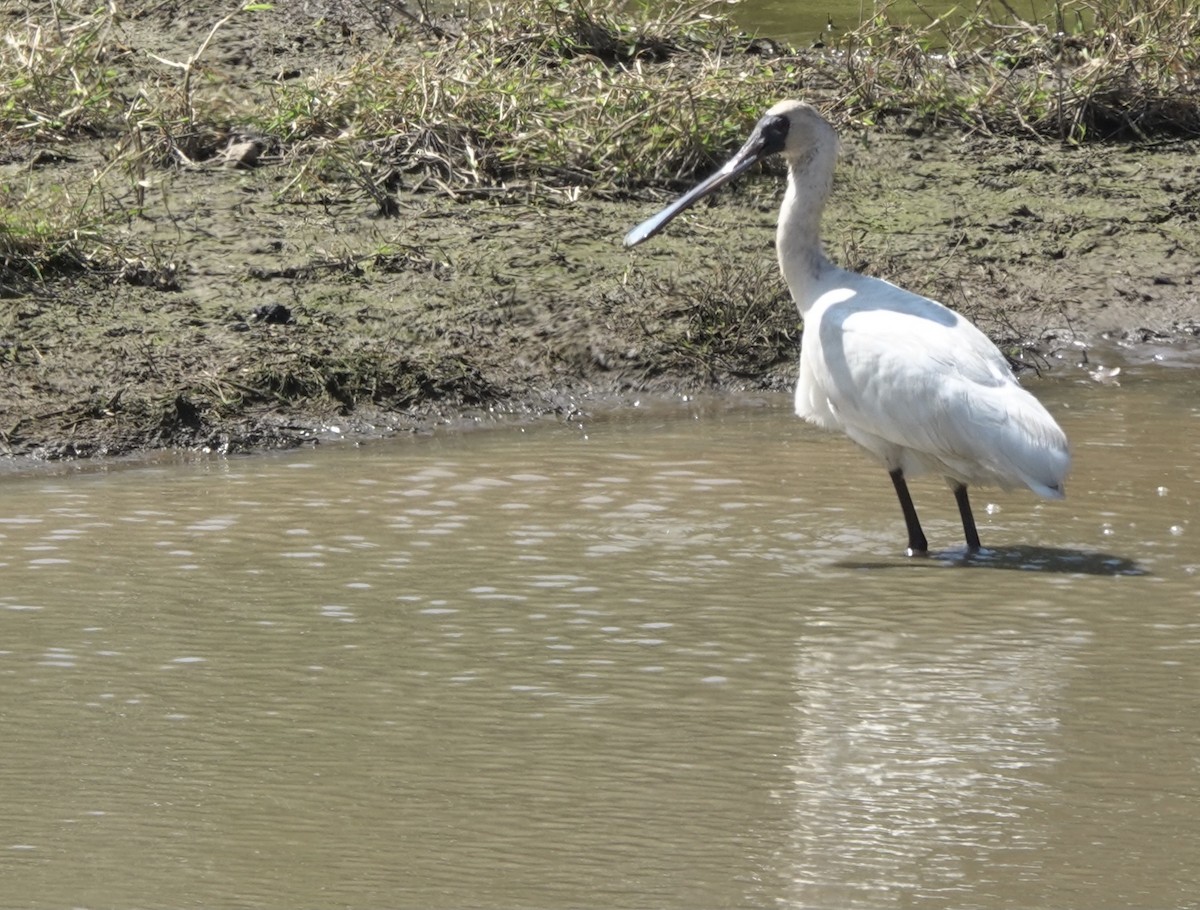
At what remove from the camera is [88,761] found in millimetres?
4641

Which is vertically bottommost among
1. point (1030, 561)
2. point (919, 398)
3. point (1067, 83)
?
point (1030, 561)

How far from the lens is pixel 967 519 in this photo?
21.9 ft

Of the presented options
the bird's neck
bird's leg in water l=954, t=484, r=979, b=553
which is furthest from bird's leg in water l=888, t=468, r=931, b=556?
the bird's neck

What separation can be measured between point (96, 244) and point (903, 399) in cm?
366

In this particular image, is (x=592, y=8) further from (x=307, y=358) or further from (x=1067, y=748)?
(x=1067, y=748)

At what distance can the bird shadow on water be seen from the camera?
628 cm

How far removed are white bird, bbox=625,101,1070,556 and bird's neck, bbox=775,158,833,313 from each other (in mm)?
103

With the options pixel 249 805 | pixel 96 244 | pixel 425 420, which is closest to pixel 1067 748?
pixel 249 805

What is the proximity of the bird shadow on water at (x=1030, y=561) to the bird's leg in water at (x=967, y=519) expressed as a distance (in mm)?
35

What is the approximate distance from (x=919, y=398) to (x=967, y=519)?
1.29 feet

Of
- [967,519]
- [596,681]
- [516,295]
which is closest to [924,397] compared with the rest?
[967,519]

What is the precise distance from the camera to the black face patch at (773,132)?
7.51 m

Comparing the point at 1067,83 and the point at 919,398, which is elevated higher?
Result: the point at 1067,83

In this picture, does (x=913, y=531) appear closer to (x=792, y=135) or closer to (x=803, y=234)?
(x=803, y=234)
